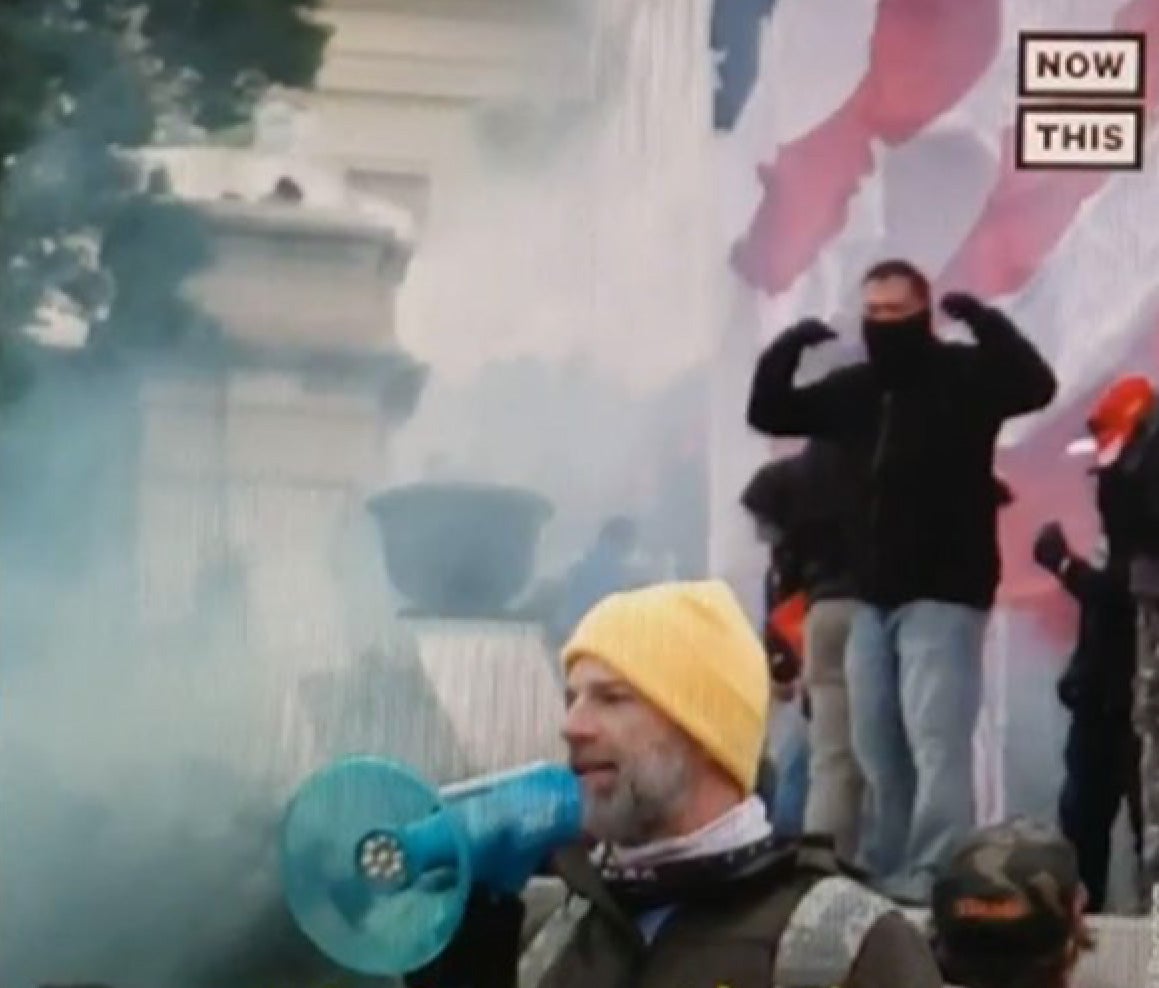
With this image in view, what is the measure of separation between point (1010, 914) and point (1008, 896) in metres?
0.02

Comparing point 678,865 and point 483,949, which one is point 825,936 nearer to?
point 678,865

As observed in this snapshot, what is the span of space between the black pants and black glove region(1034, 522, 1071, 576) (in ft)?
0.53

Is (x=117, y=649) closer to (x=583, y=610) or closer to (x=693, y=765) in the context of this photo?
(x=583, y=610)

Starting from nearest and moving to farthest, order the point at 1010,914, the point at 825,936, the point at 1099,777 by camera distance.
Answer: the point at 825,936 → the point at 1010,914 → the point at 1099,777

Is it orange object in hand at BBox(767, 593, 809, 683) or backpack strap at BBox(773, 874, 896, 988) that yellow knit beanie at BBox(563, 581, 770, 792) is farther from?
orange object in hand at BBox(767, 593, 809, 683)

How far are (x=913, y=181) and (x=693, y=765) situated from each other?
0.84 m

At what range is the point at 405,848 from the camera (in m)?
2.42

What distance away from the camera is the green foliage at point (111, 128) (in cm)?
309

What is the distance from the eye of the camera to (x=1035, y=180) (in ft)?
9.98

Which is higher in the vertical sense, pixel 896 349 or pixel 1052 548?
pixel 896 349

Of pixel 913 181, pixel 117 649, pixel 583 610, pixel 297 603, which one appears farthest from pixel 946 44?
pixel 117 649

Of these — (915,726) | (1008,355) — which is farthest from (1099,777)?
(1008,355)

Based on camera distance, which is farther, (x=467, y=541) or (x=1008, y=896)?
(x=467, y=541)

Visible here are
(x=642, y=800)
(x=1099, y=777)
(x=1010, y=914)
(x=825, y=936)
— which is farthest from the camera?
(x=1099, y=777)
